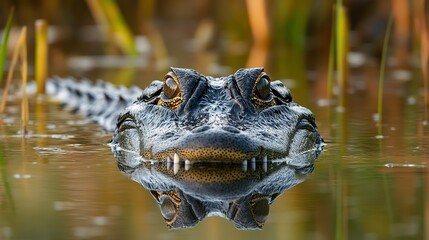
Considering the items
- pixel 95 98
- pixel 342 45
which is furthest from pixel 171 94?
pixel 95 98

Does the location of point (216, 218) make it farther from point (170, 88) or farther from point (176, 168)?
point (170, 88)

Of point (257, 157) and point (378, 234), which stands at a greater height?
point (257, 157)

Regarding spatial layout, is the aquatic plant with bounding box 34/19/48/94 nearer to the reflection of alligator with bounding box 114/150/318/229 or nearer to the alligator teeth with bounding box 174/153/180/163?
the reflection of alligator with bounding box 114/150/318/229

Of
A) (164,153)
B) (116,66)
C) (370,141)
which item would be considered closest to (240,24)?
(116,66)

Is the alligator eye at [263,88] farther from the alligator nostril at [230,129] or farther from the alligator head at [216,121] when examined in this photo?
the alligator nostril at [230,129]

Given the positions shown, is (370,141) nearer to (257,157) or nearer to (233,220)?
(257,157)
